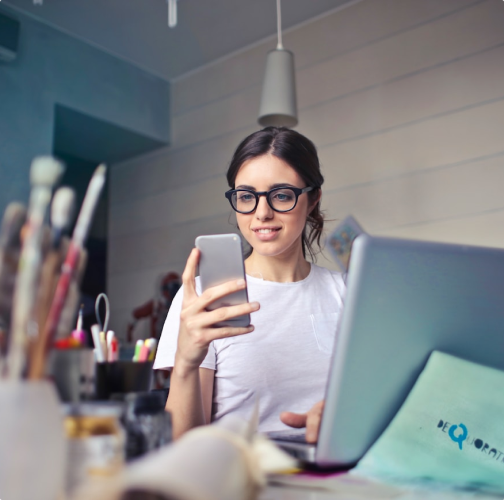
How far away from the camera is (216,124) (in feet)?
11.6

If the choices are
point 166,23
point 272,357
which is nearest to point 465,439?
point 272,357

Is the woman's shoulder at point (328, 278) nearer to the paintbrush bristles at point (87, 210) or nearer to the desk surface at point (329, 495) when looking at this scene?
the desk surface at point (329, 495)

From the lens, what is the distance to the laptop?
0.59 meters

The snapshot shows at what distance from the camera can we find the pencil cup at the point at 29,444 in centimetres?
37

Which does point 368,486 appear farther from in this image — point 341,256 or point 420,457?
point 341,256

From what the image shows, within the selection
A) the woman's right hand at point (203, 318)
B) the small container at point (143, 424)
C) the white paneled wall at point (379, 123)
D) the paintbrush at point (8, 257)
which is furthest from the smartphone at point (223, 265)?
Answer: the white paneled wall at point (379, 123)

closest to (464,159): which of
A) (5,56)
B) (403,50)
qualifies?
(403,50)

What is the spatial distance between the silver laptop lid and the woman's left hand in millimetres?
67

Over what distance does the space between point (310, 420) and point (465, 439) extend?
0.20 metres

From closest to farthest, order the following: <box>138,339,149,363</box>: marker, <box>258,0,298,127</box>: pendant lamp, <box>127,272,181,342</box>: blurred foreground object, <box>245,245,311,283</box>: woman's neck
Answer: <box>138,339,149,363</box>: marker, <box>245,245,311,283</box>: woman's neck, <box>258,0,298,127</box>: pendant lamp, <box>127,272,181,342</box>: blurred foreground object

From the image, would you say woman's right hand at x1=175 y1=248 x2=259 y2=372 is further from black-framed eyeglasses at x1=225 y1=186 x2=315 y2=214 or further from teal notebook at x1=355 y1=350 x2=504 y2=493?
black-framed eyeglasses at x1=225 y1=186 x2=315 y2=214

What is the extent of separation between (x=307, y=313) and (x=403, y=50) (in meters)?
A: 1.98

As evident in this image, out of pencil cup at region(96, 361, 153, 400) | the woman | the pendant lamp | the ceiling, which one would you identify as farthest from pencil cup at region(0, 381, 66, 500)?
the ceiling

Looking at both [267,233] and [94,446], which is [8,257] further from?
[267,233]
